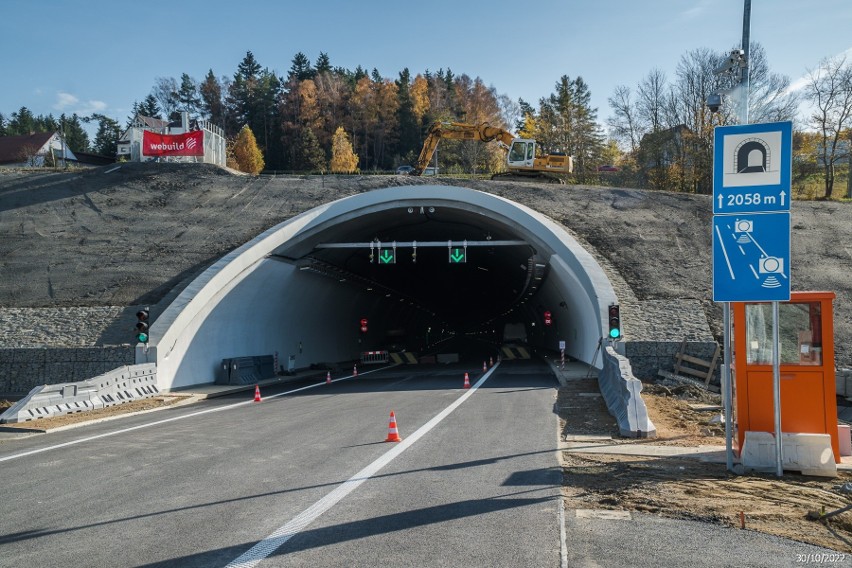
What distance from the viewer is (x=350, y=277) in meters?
39.9

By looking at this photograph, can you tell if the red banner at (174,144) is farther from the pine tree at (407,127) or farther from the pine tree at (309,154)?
the pine tree at (407,127)

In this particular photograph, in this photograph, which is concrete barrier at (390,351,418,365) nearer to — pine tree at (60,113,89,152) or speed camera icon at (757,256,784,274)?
speed camera icon at (757,256,784,274)

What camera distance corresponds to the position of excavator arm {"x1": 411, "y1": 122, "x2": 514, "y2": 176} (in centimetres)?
4672

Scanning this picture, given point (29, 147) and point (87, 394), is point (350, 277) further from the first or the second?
point (29, 147)

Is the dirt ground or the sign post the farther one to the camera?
the sign post

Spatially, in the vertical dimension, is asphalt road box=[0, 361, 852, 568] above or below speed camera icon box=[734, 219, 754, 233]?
below

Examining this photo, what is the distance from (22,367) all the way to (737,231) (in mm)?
23841

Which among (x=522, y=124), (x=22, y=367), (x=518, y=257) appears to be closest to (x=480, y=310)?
(x=518, y=257)

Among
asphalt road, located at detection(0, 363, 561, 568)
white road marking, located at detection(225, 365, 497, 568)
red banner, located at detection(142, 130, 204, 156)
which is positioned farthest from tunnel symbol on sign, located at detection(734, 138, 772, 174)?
red banner, located at detection(142, 130, 204, 156)

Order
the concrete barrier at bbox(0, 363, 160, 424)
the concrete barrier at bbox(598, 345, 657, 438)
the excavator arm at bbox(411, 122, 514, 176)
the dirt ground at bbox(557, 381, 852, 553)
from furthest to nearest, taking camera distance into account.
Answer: the excavator arm at bbox(411, 122, 514, 176), the concrete barrier at bbox(0, 363, 160, 424), the concrete barrier at bbox(598, 345, 657, 438), the dirt ground at bbox(557, 381, 852, 553)

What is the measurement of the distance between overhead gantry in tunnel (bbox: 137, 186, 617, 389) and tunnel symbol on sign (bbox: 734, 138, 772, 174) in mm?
16735

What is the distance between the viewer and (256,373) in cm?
2998

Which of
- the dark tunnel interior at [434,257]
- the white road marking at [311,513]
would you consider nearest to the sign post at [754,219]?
the white road marking at [311,513]

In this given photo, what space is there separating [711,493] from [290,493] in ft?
16.2
